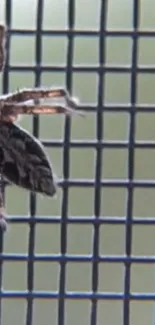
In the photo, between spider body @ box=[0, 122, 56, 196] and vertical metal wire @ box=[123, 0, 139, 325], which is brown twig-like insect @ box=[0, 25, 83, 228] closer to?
spider body @ box=[0, 122, 56, 196]

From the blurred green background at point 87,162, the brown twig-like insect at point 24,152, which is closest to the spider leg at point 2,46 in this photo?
the brown twig-like insect at point 24,152

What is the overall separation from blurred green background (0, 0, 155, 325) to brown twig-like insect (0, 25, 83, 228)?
14.4 inches

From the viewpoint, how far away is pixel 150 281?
223 cm

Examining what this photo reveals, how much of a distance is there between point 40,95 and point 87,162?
1.99 feet

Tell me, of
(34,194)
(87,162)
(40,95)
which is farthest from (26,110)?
(87,162)

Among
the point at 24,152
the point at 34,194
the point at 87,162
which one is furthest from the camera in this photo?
the point at 87,162

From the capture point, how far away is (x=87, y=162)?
6.86 ft

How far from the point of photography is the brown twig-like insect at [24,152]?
4.73 feet

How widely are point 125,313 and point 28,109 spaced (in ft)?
1.07

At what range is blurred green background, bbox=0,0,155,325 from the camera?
6.49 ft

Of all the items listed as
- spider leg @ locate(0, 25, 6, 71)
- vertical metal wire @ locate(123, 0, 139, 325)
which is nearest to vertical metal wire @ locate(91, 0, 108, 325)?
vertical metal wire @ locate(123, 0, 139, 325)

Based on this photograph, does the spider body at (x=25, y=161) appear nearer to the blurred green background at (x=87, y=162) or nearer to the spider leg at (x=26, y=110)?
the spider leg at (x=26, y=110)

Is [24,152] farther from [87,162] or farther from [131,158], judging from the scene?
[87,162]

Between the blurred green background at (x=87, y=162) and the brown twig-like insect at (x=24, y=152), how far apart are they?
365 millimetres
